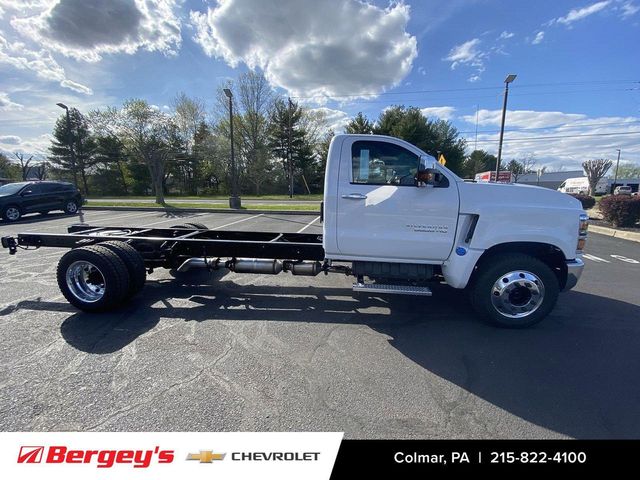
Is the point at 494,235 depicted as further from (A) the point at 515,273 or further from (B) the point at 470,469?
(B) the point at 470,469

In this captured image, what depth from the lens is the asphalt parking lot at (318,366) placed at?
2.25 m

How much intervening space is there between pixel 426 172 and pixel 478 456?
270cm

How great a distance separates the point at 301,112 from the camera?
42.7 metres

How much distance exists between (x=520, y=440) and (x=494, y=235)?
219 centimetres

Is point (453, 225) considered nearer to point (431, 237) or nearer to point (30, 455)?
point (431, 237)

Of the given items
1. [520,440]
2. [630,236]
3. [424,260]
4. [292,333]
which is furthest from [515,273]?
[630,236]

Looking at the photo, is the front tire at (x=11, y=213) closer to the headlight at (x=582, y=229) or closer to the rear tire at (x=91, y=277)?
the rear tire at (x=91, y=277)

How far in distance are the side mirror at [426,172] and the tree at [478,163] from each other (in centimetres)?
5516

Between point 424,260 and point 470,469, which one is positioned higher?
point 424,260

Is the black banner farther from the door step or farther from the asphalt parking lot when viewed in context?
the door step

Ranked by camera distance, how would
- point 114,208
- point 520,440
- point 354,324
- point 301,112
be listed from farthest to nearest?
1. point 301,112
2. point 114,208
3. point 354,324
4. point 520,440

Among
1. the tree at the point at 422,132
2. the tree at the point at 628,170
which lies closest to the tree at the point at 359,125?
the tree at the point at 422,132

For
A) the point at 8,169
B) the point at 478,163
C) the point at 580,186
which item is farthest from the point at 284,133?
the point at 8,169

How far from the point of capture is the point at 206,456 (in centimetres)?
199
